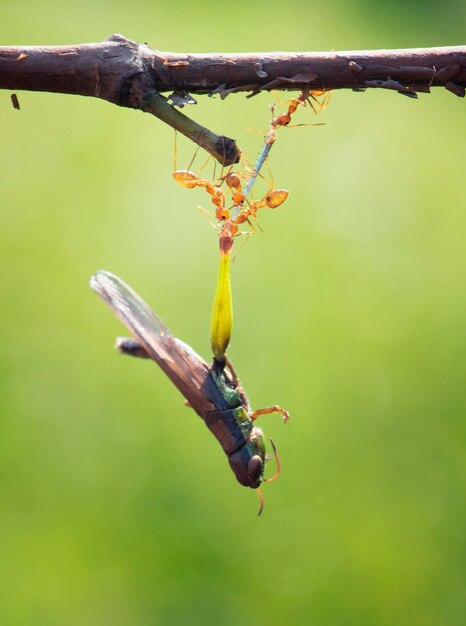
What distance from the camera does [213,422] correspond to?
69 cm

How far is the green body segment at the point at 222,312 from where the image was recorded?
1.86ft

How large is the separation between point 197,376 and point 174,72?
0.25 m

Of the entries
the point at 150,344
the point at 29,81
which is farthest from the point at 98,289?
the point at 29,81

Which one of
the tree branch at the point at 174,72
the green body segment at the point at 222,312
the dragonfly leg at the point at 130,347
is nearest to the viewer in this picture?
the tree branch at the point at 174,72

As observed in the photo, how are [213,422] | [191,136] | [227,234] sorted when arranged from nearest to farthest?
[191,136]
[227,234]
[213,422]

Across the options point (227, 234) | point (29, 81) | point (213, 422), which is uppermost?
point (29, 81)

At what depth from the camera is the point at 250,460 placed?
0.70 metres

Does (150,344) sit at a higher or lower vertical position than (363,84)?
lower

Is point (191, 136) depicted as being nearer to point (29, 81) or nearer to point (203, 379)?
point (29, 81)

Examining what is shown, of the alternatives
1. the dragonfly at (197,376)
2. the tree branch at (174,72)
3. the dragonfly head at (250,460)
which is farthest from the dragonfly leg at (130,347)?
the tree branch at (174,72)

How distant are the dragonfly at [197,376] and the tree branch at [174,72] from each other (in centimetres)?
20

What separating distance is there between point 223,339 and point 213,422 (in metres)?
0.09

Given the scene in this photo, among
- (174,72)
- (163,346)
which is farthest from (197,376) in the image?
(174,72)

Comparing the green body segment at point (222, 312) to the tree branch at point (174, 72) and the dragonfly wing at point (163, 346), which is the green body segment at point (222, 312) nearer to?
the dragonfly wing at point (163, 346)
